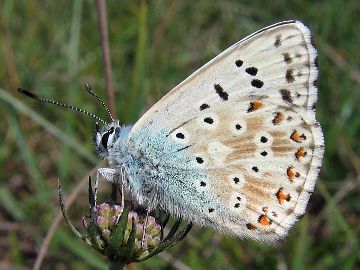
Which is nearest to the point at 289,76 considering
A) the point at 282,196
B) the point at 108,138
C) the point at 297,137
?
the point at 297,137

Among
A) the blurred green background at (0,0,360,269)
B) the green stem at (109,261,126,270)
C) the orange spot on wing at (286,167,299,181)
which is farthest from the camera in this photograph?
the blurred green background at (0,0,360,269)

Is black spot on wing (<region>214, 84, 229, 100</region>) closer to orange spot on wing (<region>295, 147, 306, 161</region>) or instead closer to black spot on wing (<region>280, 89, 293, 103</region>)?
black spot on wing (<region>280, 89, 293, 103</region>)

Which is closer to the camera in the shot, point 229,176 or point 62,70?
point 229,176

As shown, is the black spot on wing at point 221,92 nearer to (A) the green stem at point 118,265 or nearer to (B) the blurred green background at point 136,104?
(A) the green stem at point 118,265

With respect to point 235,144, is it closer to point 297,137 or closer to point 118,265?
point 297,137

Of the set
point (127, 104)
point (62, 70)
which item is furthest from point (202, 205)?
point (62, 70)

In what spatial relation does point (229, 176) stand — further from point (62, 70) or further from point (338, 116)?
point (62, 70)

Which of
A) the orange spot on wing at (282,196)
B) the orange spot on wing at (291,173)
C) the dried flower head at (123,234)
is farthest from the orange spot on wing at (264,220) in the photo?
the dried flower head at (123,234)

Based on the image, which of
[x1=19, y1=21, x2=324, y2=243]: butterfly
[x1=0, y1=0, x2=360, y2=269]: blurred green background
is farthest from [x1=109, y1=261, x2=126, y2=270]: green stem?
[x1=0, y1=0, x2=360, y2=269]: blurred green background
